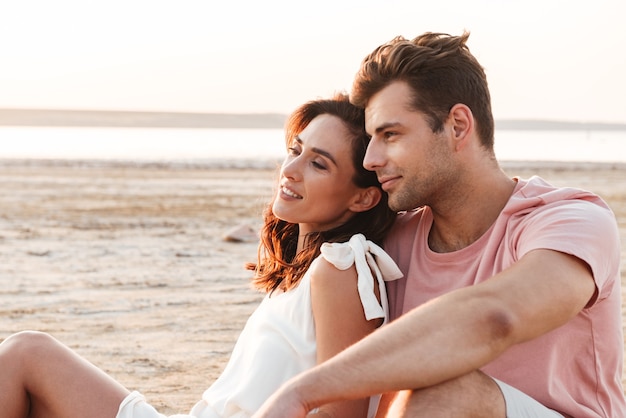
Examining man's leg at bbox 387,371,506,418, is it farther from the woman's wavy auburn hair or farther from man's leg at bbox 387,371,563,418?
the woman's wavy auburn hair

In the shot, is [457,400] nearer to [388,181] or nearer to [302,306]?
[302,306]

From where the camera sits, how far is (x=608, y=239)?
9.61 feet

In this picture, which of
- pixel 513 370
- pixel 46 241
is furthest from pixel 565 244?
pixel 46 241

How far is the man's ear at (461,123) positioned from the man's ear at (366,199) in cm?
36

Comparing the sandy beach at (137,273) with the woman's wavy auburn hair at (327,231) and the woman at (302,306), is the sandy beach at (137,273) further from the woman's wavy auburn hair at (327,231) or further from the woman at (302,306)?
the woman at (302,306)

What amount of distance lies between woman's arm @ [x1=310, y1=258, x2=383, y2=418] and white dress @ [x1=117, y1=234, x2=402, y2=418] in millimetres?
29

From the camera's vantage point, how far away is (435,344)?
2.60 m

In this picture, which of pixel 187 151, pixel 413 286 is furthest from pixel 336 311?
pixel 187 151

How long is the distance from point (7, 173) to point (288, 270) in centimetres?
1956

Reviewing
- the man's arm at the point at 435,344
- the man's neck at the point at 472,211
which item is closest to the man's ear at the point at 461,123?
the man's neck at the point at 472,211

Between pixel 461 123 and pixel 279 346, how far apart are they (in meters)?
1.01

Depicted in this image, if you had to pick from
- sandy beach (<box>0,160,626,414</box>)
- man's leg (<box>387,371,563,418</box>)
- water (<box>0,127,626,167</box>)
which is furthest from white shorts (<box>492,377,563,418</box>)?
water (<box>0,127,626,167</box>)

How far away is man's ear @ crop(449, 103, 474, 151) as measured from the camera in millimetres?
3404

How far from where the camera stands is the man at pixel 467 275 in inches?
103
